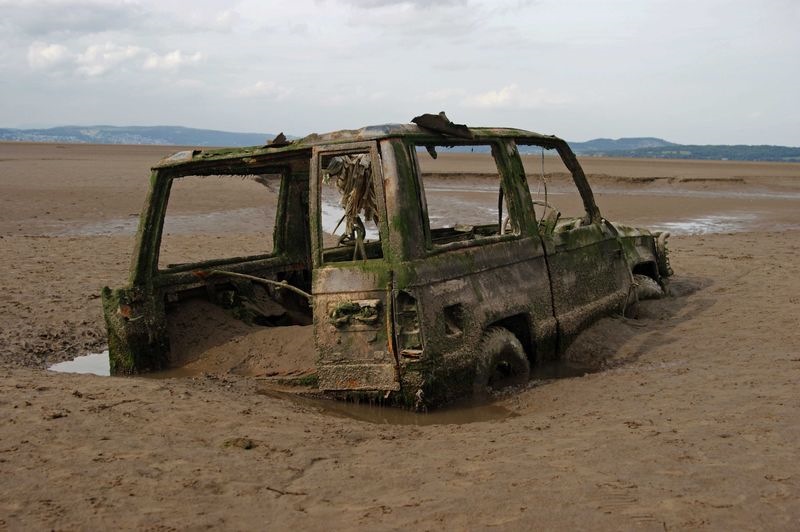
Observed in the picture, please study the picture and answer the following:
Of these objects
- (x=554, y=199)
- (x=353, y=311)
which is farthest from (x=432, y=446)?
(x=554, y=199)

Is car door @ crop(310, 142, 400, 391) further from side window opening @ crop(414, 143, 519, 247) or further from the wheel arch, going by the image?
the wheel arch

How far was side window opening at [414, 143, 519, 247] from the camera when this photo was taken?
6.04 metres

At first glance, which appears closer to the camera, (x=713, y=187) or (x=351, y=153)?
(x=351, y=153)

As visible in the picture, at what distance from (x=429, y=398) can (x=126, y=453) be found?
68.7 inches

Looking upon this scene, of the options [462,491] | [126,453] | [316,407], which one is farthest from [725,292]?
[126,453]

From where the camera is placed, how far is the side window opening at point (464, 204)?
19.8 ft

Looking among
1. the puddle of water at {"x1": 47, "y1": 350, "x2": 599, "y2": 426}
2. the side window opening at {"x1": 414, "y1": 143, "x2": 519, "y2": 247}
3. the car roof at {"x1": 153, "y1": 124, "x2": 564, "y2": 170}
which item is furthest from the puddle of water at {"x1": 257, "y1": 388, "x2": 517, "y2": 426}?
the car roof at {"x1": 153, "y1": 124, "x2": 564, "y2": 170}

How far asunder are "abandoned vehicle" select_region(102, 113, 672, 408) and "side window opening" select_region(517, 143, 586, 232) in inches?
1.2

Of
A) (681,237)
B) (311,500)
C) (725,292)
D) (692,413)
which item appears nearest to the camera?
(311,500)

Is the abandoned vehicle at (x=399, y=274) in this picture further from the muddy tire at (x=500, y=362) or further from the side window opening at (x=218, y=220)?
the side window opening at (x=218, y=220)

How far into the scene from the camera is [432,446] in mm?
4277

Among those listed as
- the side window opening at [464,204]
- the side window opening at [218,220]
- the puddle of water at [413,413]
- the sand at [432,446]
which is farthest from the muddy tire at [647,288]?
the side window opening at [218,220]

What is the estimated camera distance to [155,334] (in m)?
6.21

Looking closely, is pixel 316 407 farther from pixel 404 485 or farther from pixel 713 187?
pixel 713 187
